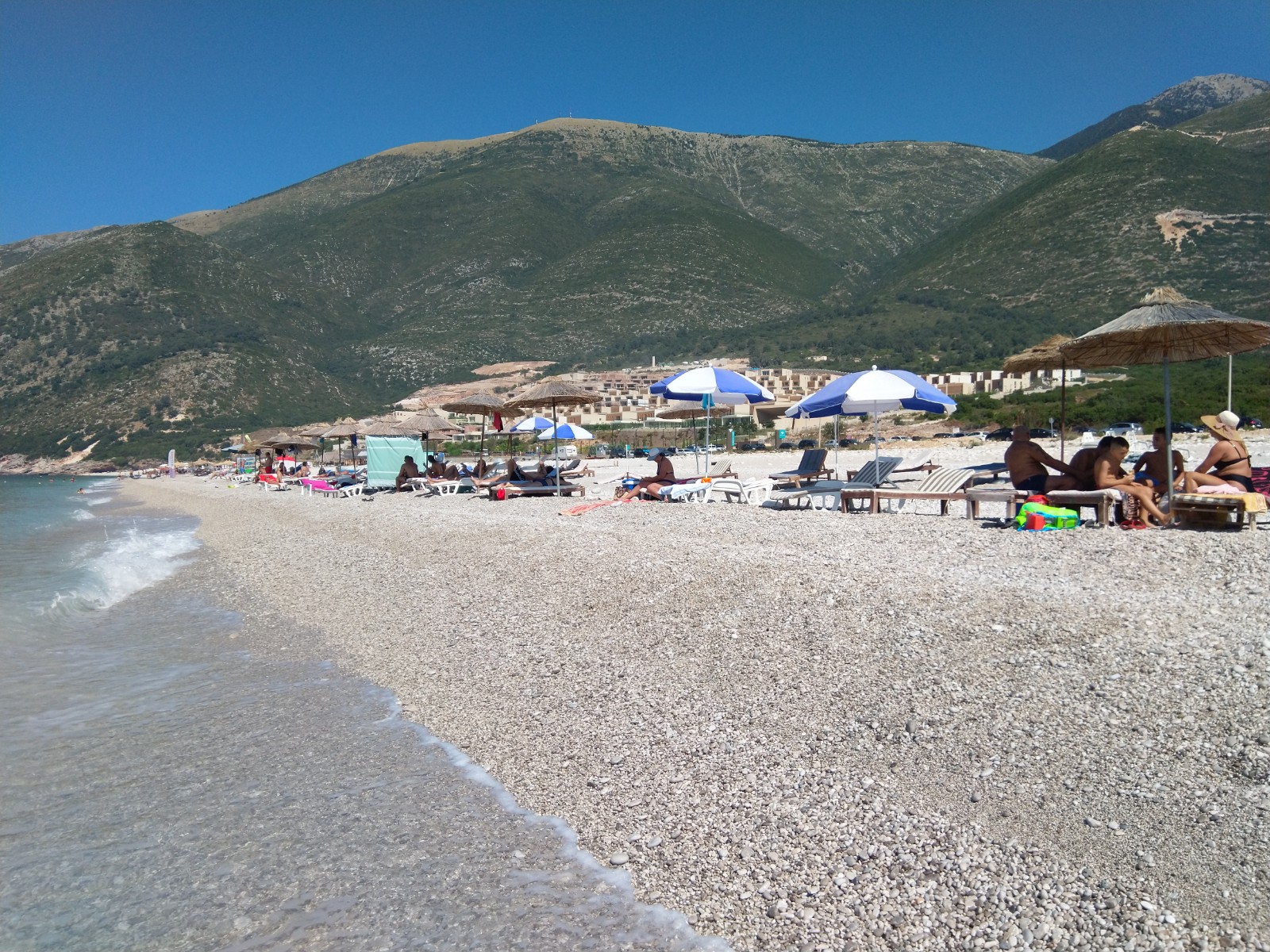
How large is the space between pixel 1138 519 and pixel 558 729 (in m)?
Answer: 5.89

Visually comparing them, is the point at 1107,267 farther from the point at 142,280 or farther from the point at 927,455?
the point at 142,280

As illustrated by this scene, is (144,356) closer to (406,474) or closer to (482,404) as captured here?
(406,474)

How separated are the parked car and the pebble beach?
20734 millimetres

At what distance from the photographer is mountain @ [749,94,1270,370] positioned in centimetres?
5259

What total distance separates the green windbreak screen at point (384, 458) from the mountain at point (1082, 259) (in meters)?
38.2

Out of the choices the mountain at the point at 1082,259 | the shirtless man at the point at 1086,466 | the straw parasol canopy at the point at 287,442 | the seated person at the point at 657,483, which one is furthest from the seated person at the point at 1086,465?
the mountain at the point at 1082,259

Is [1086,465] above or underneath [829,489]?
above

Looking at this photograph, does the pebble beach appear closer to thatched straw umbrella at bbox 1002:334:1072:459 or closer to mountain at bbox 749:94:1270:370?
thatched straw umbrella at bbox 1002:334:1072:459

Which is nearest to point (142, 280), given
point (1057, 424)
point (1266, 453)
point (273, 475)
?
point (273, 475)

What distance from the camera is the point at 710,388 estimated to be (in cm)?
1405

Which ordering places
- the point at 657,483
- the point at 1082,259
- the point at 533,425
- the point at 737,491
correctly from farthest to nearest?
1. the point at 1082,259
2. the point at 533,425
3. the point at 657,483
4. the point at 737,491

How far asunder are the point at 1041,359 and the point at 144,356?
246 ft

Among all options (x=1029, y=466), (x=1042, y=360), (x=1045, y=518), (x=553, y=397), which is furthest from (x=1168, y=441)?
(x=553, y=397)

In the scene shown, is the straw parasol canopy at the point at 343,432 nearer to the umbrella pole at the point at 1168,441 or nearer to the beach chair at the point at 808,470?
the beach chair at the point at 808,470
